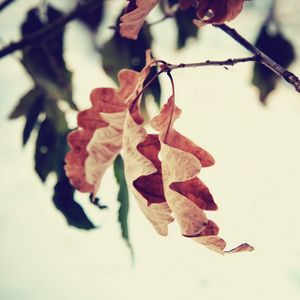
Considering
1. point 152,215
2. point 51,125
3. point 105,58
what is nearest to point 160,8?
point 105,58

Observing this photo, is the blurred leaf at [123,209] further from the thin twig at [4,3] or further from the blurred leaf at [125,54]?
the thin twig at [4,3]

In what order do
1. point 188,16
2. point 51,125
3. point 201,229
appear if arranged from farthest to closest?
point 188,16, point 51,125, point 201,229

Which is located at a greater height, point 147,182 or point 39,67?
point 39,67

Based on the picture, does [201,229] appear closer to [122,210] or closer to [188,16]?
[122,210]

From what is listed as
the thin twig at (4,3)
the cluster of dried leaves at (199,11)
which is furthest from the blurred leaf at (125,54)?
the cluster of dried leaves at (199,11)

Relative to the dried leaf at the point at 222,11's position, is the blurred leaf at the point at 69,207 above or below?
below

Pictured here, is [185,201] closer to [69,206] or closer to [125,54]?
[69,206]

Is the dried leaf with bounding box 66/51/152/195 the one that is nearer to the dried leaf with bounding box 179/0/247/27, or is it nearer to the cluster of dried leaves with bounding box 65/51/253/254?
the cluster of dried leaves with bounding box 65/51/253/254
